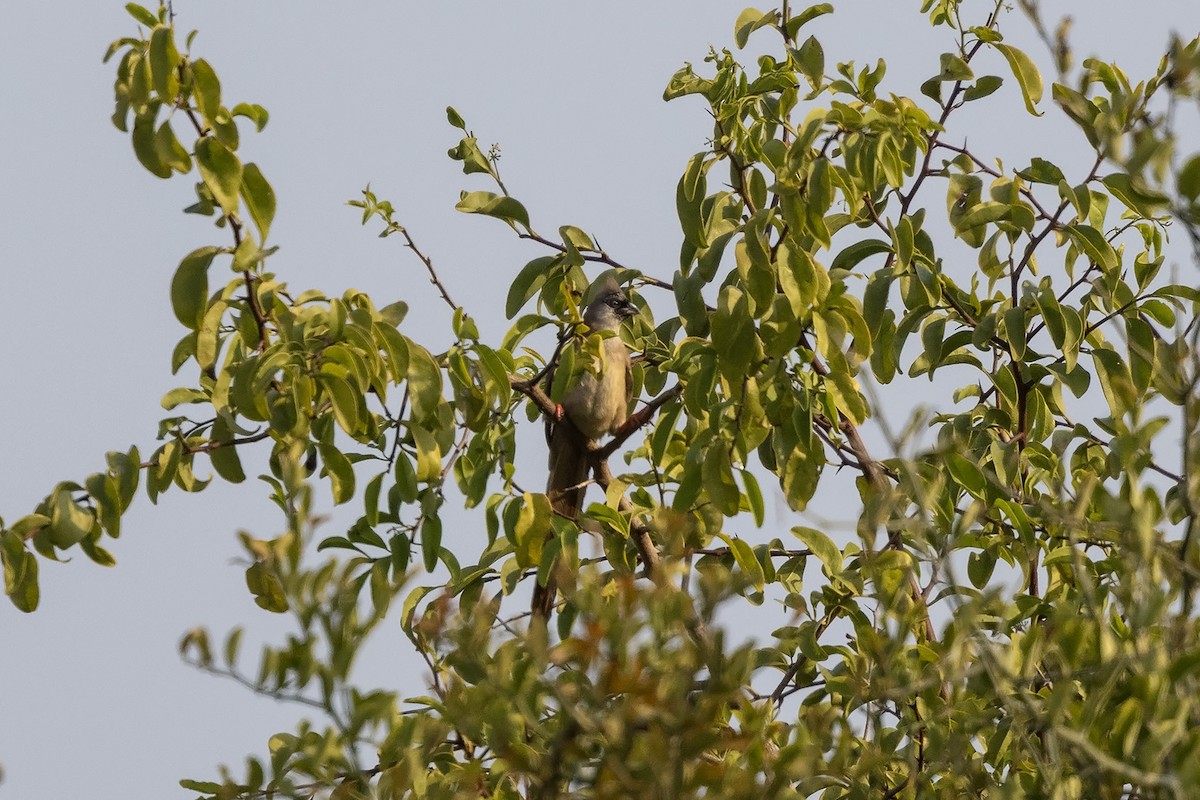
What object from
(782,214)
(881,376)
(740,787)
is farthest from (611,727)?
(881,376)

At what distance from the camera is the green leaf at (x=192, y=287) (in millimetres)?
2932

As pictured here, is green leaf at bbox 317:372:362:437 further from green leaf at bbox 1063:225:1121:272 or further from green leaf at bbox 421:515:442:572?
green leaf at bbox 1063:225:1121:272

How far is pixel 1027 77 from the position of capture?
13.3 ft

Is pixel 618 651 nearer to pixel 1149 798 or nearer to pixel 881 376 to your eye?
pixel 1149 798

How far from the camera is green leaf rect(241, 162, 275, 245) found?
285 cm

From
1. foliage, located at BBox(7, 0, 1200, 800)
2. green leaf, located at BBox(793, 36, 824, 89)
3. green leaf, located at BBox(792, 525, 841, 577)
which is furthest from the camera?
green leaf, located at BBox(792, 525, 841, 577)

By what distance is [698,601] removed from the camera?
2.13 metres

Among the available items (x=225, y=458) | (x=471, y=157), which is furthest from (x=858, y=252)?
(x=225, y=458)

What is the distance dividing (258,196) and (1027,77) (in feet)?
7.44

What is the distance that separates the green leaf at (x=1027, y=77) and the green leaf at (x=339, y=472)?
2.15m

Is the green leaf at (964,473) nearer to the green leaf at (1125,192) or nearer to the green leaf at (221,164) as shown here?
the green leaf at (1125,192)

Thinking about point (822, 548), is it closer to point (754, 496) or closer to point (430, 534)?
point (754, 496)

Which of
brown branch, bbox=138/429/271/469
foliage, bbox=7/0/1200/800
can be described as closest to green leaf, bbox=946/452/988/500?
foliage, bbox=7/0/1200/800

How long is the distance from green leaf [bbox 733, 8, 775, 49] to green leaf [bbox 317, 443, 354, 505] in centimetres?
167
